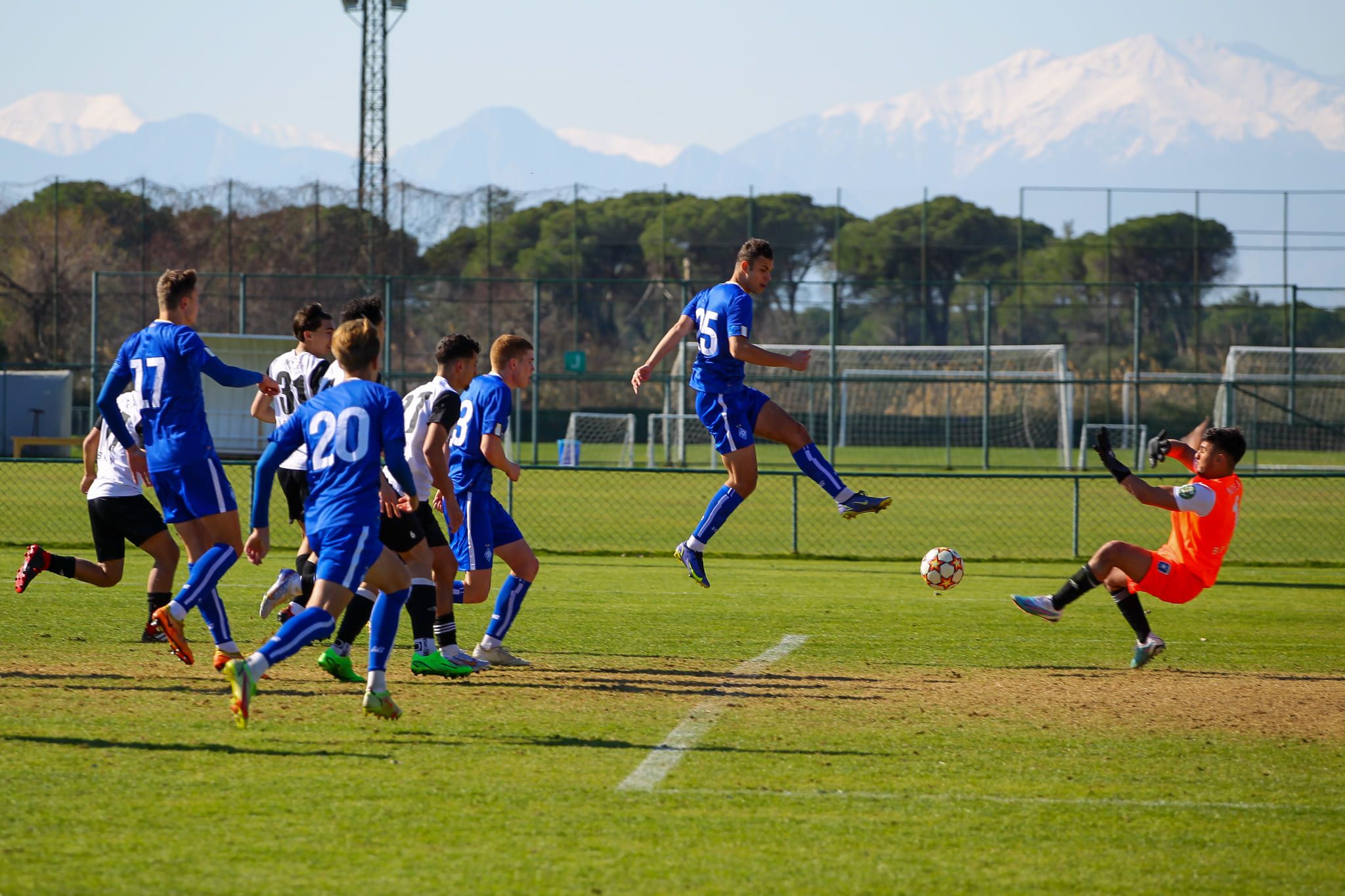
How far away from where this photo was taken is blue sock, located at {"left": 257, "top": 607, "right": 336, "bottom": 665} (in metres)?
5.38

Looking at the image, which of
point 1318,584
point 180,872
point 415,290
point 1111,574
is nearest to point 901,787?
point 180,872

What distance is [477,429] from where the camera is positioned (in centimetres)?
725

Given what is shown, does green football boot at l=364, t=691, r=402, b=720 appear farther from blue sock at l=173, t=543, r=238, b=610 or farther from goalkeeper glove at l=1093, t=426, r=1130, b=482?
goalkeeper glove at l=1093, t=426, r=1130, b=482

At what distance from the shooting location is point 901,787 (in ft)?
16.6

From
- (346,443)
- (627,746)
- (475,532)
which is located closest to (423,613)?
(475,532)

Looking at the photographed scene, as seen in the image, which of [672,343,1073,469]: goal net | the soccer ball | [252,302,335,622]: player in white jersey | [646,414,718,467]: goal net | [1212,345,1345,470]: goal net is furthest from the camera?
[672,343,1073,469]: goal net

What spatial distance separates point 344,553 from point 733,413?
380 centimetres

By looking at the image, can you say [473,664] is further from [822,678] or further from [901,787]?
[901,787]

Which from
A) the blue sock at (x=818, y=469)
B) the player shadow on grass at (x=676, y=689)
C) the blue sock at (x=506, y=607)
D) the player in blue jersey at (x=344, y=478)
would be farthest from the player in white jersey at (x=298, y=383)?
the blue sock at (x=818, y=469)

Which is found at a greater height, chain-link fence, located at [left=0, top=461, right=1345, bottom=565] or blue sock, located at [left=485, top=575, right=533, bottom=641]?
blue sock, located at [left=485, top=575, right=533, bottom=641]

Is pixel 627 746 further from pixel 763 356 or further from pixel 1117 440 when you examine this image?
pixel 1117 440

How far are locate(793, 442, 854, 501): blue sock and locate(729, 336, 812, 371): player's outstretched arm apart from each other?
0.78 meters

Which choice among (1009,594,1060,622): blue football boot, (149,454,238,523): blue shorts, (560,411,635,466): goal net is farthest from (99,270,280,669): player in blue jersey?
(560,411,635,466): goal net

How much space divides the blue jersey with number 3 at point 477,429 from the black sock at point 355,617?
0.76 m
